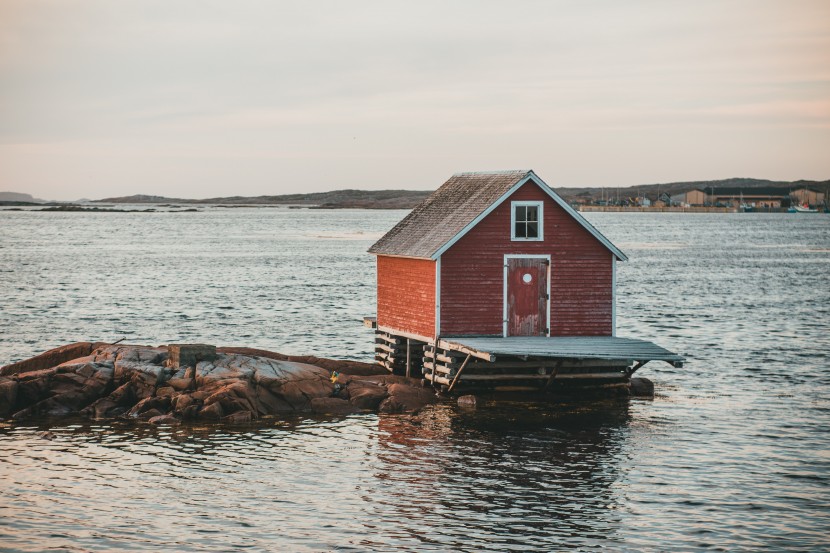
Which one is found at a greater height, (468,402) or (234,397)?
(234,397)

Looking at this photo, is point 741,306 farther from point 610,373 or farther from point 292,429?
point 292,429

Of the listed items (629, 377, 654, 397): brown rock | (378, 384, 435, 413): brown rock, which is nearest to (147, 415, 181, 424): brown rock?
(378, 384, 435, 413): brown rock

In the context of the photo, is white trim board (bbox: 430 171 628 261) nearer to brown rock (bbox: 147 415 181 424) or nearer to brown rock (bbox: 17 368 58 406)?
brown rock (bbox: 147 415 181 424)

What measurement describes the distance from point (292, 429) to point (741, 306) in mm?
40792

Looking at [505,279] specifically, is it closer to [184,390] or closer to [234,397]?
[234,397]

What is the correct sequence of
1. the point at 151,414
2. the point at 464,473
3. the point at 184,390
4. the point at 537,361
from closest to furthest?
the point at 464,473
the point at 151,414
the point at 184,390
the point at 537,361

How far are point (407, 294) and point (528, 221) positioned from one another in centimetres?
434

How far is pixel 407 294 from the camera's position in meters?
31.8

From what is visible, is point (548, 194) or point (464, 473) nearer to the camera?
point (464, 473)

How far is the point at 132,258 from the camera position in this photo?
104000mm

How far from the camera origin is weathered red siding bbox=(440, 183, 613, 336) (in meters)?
29.7

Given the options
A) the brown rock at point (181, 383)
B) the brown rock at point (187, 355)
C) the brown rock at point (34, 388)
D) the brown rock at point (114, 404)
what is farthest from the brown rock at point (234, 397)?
the brown rock at point (34, 388)

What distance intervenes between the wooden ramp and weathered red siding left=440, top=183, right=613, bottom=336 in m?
0.48

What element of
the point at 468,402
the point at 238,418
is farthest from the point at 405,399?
the point at 238,418
